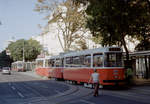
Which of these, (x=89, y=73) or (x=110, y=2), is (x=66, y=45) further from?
(x=110, y=2)

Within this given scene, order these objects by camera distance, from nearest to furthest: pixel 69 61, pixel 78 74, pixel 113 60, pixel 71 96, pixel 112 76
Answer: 1. pixel 71 96
2. pixel 112 76
3. pixel 113 60
4. pixel 78 74
5. pixel 69 61

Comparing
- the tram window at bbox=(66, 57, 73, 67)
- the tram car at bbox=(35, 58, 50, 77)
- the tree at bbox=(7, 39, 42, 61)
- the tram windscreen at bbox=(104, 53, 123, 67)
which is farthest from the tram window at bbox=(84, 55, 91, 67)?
the tree at bbox=(7, 39, 42, 61)

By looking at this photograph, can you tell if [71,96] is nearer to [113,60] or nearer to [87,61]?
[113,60]

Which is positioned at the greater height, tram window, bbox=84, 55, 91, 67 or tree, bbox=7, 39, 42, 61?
tree, bbox=7, 39, 42, 61

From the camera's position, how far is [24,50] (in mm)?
87875

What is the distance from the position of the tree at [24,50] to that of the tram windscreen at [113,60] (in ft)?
233

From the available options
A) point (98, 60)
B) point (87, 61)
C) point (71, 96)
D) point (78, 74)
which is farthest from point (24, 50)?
point (71, 96)

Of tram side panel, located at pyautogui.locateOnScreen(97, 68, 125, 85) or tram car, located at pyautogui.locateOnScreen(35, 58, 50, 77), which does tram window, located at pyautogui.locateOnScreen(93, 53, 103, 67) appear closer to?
tram side panel, located at pyautogui.locateOnScreen(97, 68, 125, 85)

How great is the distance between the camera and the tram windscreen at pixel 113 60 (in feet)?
65.4

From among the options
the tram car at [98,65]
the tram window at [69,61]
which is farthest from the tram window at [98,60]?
the tram window at [69,61]

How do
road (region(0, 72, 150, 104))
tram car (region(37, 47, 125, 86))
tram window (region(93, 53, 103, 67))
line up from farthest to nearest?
tram window (region(93, 53, 103, 67)) → tram car (region(37, 47, 125, 86)) → road (region(0, 72, 150, 104))

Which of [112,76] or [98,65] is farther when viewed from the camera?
[98,65]

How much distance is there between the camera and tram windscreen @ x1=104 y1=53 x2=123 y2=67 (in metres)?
19.9

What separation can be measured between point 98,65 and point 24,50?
230 feet
